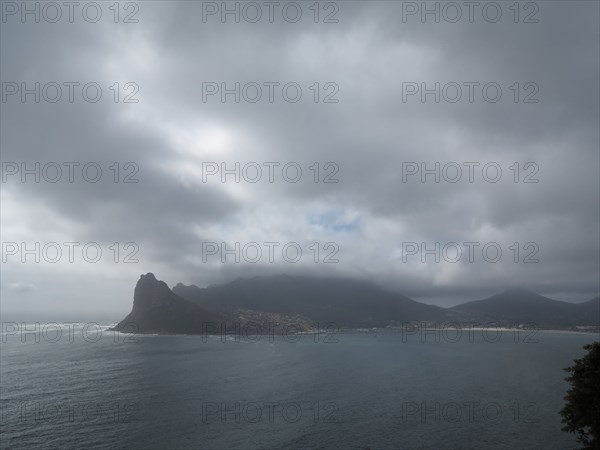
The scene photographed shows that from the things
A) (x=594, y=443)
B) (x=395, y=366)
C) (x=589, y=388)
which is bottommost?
(x=395, y=366)

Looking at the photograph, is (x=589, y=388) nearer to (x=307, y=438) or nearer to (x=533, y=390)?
(x=307, y=438)

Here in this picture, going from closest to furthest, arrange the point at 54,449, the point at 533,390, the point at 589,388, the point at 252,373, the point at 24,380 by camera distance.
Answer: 1. the point at 589,388
2. the point at 54,449
3. the point at 24,380
4. the point at 533,390
5. the point at 252,373

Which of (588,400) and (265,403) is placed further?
(265,403)

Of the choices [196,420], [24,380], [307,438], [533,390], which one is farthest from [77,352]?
[533,390]

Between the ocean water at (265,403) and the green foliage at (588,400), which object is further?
the ocean water at (265,403)

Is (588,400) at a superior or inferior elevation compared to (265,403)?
superior

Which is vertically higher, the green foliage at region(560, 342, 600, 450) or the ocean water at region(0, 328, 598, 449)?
the green foliage at region(560, 342, 600, 450)

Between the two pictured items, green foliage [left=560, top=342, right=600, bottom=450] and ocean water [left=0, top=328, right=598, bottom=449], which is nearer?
green foliage [left=560, top=342, right=600, bottom=450]

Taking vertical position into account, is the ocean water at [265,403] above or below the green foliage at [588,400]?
below
